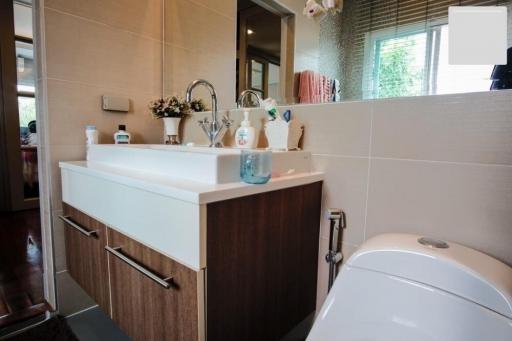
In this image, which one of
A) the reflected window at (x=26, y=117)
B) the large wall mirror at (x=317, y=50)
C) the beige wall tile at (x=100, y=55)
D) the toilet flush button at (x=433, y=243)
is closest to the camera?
the toilet flush button at (x=433, y=243)

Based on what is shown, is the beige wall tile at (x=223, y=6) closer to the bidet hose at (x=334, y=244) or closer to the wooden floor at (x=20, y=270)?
the bidet hose at (x=334, y=244)

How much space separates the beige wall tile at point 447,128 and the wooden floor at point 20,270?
1.78 meters

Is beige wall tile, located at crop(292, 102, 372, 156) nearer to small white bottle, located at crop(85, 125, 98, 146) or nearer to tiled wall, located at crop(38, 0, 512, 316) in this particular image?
tiled wall, located at crop(38, 0, 512, 316)

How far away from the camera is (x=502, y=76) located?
775 mm

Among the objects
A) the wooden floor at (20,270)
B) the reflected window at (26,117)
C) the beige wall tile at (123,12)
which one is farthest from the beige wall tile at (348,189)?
the reflected window at (26,117)

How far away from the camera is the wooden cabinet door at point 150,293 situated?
0.74 metres

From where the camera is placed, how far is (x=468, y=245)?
2.67 ft

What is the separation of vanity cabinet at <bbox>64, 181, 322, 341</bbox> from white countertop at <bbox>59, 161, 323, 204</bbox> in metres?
0.02

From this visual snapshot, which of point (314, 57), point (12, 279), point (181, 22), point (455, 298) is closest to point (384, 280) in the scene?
point (455, 298)

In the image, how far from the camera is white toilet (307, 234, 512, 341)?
60cm

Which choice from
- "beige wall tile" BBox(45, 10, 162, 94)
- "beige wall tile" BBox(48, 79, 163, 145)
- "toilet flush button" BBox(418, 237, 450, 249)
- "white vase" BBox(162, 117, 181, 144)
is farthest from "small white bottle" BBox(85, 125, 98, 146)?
"toilet flush button" BBox(418, 237, 450, 249)

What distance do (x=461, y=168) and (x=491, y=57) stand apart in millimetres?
310

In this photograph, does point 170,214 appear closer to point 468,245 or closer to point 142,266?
point 142,266

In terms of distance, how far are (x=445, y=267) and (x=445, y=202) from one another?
258mm
